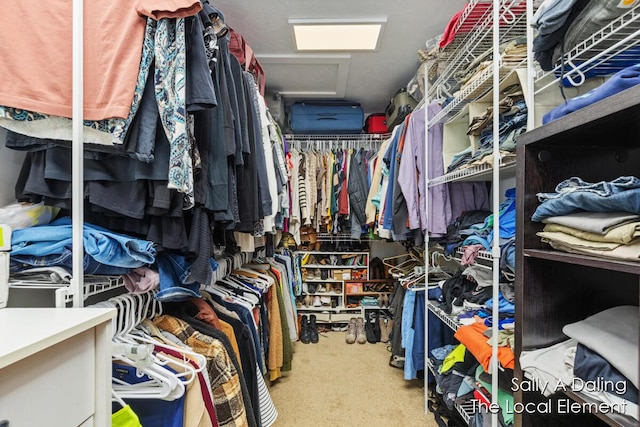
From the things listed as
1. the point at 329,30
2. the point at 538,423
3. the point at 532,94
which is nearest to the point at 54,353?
the point at 538,423

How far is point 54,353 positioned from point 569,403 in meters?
1.06

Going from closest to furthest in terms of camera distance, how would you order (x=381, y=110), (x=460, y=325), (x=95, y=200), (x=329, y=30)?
(x=95, y=200) < (x=460, y=325) < (x=329, y=30) < (x=381, y=110)

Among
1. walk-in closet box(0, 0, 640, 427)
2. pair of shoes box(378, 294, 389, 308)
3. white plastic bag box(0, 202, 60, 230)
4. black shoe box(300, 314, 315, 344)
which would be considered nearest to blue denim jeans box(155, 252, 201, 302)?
walk-in closet box(0, 0, 640, 427)

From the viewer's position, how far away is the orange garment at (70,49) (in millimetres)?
756

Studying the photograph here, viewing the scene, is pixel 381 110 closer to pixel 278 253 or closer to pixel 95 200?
pixel 278 253

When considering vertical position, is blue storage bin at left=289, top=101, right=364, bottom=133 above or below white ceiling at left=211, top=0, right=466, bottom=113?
below

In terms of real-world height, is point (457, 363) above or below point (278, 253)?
below

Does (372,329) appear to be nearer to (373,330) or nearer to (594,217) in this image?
(373,330)

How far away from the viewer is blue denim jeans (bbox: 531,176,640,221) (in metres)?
0.51

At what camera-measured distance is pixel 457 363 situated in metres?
1.38

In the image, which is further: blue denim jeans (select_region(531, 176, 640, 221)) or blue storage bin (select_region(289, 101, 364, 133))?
blue storage bin (select_region(289, 101, 364, 133))

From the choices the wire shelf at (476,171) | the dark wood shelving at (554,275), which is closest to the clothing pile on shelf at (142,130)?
the dark wood shelving at (554,275)

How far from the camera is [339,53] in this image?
2.07 meters

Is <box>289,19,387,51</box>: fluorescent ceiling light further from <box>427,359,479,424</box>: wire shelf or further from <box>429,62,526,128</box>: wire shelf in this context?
<box>427,359,479,424</box>: wire shelf
